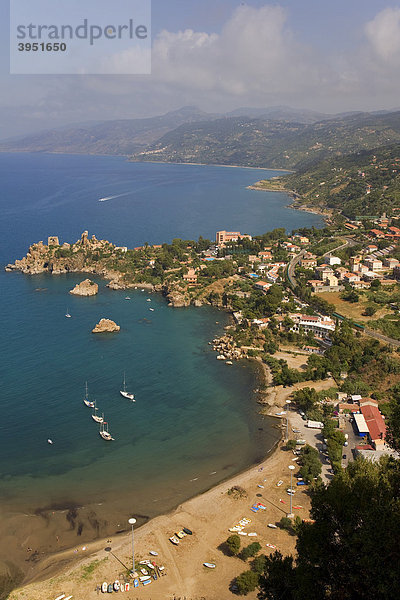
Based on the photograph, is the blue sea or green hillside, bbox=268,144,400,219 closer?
the blue sea

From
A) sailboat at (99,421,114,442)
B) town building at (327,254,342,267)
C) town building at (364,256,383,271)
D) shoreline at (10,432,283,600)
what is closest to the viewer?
shoreline at (10,432,283,600)

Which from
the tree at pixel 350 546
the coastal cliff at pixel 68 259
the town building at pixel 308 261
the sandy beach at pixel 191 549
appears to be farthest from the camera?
the coastal cliff at pixel 68 259

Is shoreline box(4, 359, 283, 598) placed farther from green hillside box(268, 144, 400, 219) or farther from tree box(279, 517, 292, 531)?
green hillside box(268, 144, 400, 219)

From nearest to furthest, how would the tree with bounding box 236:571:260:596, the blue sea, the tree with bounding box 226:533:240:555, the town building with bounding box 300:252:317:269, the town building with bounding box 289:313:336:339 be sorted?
the tree with bounding box 236:571:260:596, the tree with bounding box 226:533:240:555, the blue sea, the town building with bounding box 289:313:336:339, the town building with bounding box 300:252:317:269

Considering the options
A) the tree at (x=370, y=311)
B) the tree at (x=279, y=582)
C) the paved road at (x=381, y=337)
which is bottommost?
the paved road at (x=381, y=337)

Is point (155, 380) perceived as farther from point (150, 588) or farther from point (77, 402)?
point (150, 588)

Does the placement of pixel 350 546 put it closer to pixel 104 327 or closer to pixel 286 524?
pixel 286 524

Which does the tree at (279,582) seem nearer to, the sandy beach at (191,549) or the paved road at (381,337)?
the sandy beach at (191,549)

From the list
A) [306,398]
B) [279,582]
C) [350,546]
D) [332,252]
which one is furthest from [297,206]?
[350,546]

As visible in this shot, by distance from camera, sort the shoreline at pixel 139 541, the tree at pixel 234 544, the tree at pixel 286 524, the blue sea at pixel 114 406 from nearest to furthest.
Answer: the shoreline at pixel 139 541
the tree at pixel 234 544
the tree at pixel 286 524
the blue sea at pixel 114 406

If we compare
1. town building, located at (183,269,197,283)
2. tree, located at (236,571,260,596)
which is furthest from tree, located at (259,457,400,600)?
town building, located at (183,269,197,283)

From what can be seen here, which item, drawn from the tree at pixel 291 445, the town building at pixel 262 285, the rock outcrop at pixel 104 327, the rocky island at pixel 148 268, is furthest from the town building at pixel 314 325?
the rock outcrop at pixel 104 327
